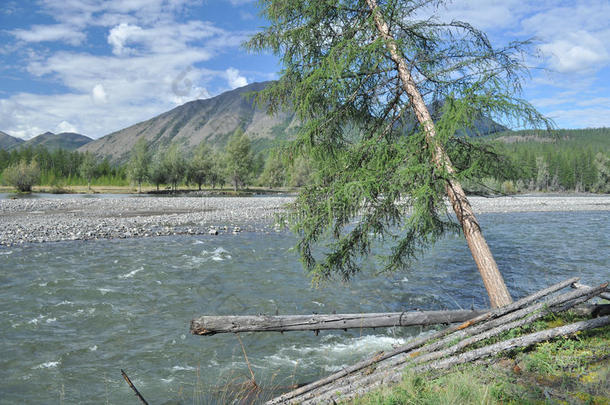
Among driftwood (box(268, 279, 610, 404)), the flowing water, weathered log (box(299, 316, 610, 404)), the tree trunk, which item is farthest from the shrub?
weathered log (box(299, 316, 610, 404))

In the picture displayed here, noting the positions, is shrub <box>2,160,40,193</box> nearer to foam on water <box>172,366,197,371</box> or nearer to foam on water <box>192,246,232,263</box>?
foam on water <box>192,246,232,263</box>

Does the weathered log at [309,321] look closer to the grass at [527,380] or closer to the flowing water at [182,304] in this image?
the grass at [527,380]

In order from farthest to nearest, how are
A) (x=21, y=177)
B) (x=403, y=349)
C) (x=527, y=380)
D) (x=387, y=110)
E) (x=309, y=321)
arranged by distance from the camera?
(x=21, y=177) → (x=387, y=110) → (x=309, y=321) → (x=403, y=349) → (x=527, y=380)

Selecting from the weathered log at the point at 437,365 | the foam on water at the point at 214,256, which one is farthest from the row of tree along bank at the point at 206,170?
the weathered log at the point at 437,365

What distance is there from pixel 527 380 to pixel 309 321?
2.98 metres

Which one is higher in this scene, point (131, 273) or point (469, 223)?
point (469, 223)

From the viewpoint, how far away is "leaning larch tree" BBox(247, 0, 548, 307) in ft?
20.5

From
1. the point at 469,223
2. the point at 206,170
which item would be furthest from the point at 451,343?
the point at 206,170

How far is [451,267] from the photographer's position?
15930 mm

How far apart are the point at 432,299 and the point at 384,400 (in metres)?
8.30

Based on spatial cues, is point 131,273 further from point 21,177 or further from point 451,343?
point 21,177

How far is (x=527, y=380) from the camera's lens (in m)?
4.25

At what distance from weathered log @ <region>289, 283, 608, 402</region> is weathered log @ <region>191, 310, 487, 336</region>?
825 mm

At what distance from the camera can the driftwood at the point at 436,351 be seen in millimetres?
4555
